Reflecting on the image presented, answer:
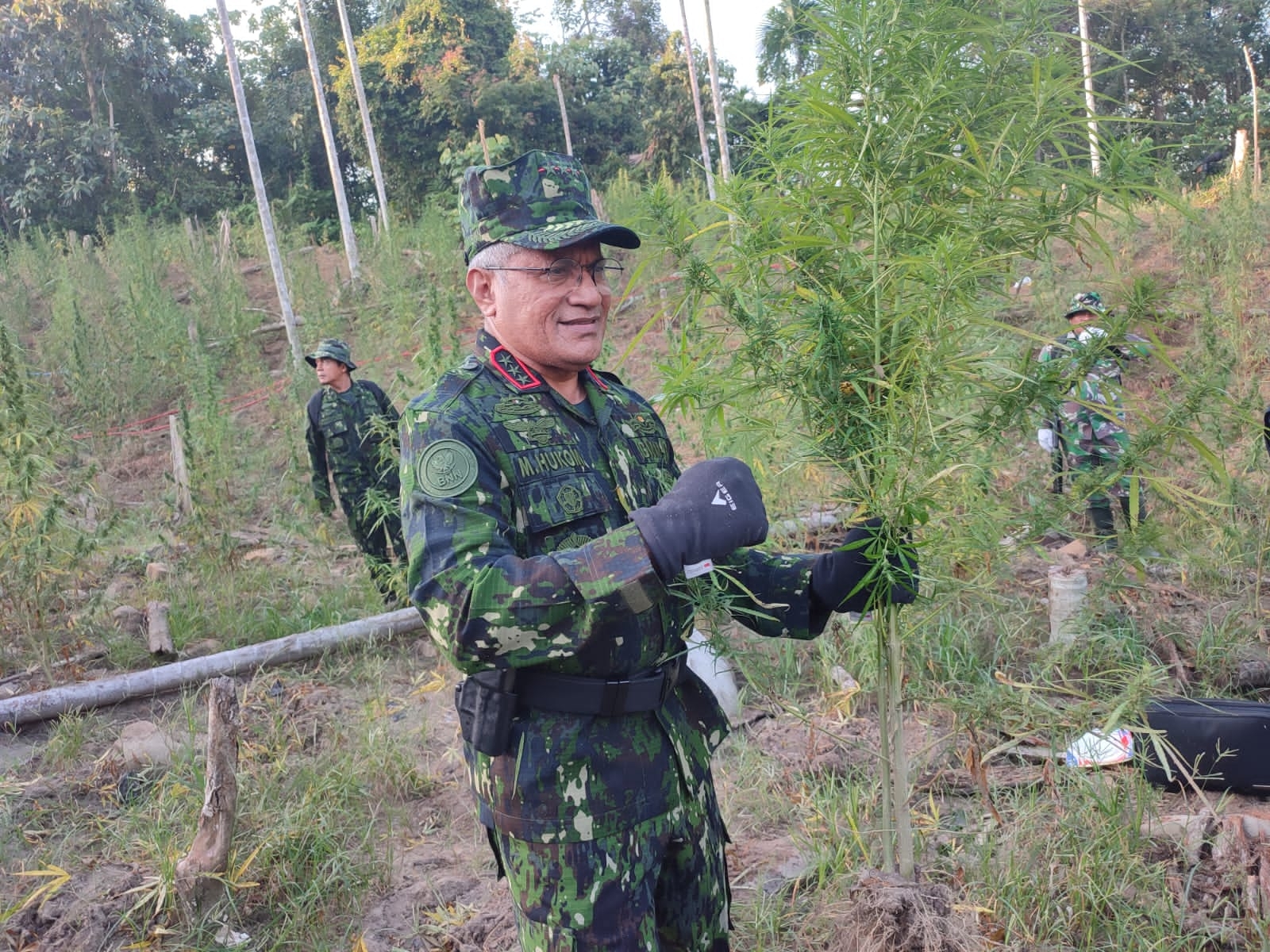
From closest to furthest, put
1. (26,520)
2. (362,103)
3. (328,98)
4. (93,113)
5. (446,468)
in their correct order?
(446,468)
(26,520)
(362,103)
(93,113)
(328,98)

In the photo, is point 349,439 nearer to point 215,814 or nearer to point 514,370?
point 215,814

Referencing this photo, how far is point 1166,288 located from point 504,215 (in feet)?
4.16

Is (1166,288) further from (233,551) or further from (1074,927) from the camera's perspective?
(233,551)

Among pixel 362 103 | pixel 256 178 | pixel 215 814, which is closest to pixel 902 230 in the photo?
pixel 215 814

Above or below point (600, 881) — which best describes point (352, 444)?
above

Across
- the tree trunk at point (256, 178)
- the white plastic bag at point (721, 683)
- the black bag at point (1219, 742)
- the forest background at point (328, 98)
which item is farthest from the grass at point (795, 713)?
the forest background at point (328, 98)

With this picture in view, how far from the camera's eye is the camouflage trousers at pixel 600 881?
5.53 ft

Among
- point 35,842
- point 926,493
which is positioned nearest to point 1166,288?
point 926,493

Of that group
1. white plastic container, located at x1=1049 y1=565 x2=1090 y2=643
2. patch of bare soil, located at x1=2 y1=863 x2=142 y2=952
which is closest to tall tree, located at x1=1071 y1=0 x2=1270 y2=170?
white plastic container, located at x1=1049 y1=565 x2=1090 y2=643

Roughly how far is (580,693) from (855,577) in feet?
2.06

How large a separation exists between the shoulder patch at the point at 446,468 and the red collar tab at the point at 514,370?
0.76 ft

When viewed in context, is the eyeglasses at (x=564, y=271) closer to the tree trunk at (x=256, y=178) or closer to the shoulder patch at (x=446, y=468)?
the shoulder patch at (x=446, y=468)

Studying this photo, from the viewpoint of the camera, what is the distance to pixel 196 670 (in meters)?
4.69

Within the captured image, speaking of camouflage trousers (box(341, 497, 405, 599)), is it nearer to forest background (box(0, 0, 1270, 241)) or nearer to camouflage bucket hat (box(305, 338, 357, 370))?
camouflage bucket hat (box(305, 338, 357, 370))
